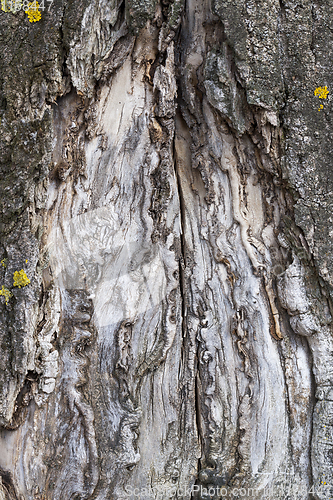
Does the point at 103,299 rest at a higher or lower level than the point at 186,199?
lower

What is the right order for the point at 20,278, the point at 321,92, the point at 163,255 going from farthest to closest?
the point at 163,255, the point at 321,92, the point at 20,278

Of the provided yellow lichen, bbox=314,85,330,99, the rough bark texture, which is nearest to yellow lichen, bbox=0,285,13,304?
the rough bark texture

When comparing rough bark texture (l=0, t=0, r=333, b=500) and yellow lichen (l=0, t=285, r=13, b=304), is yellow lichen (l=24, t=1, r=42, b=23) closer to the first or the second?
rough bark texture (l=0, t=0, r=333, b=500)

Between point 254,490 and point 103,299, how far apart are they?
113 cm

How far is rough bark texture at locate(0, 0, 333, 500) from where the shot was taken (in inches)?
62.4

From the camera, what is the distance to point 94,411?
64.7 inches

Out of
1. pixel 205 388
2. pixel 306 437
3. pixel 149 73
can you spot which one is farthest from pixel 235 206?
pixel 306 437

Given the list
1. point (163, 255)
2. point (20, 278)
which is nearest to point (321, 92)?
point (163, 255)

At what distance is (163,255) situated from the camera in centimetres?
176

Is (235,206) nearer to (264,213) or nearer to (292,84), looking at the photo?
(264,213)

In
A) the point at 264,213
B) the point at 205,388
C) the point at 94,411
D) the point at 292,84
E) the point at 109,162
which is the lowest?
the point at 94,411

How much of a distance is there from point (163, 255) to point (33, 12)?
4.06 ft

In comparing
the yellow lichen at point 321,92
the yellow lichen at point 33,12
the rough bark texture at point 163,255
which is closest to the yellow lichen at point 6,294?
the rough bark texture at point 163,255

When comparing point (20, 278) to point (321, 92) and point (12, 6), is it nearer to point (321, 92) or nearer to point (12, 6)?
point (12, 6)
